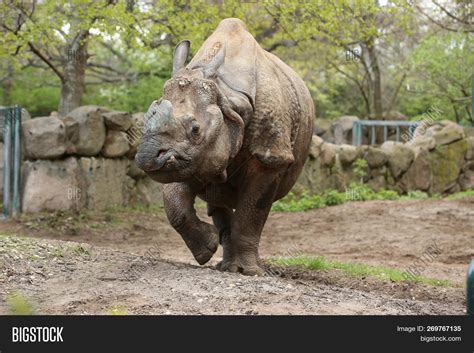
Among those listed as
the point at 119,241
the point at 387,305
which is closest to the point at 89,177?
the point at 119,241

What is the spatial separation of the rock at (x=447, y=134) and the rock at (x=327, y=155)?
335cm

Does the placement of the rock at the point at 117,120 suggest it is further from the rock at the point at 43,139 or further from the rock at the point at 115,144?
the rock at the point at 43,139

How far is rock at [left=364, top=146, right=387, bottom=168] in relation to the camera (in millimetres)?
18781

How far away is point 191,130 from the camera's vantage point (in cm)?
637

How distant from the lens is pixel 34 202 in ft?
41.7

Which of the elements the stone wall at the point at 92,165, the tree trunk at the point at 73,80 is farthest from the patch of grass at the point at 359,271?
the tree trunk at the point at 73,80

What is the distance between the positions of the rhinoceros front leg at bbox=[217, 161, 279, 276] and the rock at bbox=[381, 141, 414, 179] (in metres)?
11.8

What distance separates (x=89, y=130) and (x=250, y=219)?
6.43 meters

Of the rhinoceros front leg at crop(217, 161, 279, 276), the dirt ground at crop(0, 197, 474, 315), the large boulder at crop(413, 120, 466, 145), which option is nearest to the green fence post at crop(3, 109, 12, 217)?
the dirt ground at crop(0, 197, 474, 315)

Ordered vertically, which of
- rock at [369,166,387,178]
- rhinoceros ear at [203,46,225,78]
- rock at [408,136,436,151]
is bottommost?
rock at [369,166,387,178]

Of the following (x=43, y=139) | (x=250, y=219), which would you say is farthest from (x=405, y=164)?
(x=250, y=219)

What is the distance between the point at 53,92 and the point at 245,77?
666 inches

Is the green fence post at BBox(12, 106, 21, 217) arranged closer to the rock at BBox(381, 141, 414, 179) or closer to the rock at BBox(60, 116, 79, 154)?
the rock at BBox(60, 116, 79, 154)

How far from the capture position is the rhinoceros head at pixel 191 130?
624 centimetres
